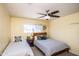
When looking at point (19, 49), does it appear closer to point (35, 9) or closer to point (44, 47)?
point (44, 47)

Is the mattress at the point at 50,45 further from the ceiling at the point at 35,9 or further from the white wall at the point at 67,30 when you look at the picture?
the ceiling at the point at 35,9

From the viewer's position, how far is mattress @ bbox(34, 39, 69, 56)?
153 centimetres

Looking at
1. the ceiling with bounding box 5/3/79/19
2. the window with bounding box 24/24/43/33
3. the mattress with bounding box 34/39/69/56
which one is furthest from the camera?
the window with bounding box 24/24/43/33

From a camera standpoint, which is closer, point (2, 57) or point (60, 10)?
point (2, 57)

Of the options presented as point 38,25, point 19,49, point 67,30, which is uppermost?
point 38,25

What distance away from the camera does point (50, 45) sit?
1.66m

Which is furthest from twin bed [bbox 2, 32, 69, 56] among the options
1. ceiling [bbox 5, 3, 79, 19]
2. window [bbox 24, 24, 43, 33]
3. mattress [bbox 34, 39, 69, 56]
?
ceiling [bbox 5, 3, 79, 19]

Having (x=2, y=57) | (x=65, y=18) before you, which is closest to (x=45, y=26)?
(x=65, y=18)

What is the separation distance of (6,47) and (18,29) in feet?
1.72

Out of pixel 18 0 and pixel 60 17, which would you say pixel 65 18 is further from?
pixel 18 0

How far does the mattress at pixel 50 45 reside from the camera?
1.53 metres

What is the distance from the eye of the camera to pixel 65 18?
165 centimetres

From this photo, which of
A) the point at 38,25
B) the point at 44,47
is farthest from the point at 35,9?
the point at 44,47

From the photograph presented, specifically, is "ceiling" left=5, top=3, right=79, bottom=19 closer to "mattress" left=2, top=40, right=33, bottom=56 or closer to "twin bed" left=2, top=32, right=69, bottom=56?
"twin bed" left=2, top=32, right=69, bottom=56
